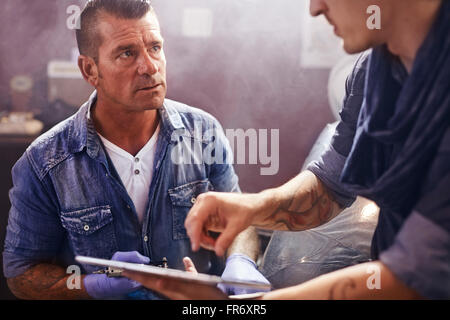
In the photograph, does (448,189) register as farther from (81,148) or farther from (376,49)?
(81,148)

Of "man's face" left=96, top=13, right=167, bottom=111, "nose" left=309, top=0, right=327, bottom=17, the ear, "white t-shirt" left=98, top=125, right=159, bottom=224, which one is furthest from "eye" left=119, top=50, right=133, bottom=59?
"nose" left=309, top=0, right=327, bottom=17

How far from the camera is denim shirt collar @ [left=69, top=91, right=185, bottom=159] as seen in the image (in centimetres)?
130

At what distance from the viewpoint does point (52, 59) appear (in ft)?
5.62

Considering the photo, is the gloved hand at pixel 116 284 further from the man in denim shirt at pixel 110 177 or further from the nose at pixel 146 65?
the nose at pixel 146 65

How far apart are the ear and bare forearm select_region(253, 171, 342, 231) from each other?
689 mm

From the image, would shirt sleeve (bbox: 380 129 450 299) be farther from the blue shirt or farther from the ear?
the ear

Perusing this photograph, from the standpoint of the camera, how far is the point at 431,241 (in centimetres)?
77

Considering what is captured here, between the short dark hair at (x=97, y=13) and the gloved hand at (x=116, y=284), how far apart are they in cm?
65

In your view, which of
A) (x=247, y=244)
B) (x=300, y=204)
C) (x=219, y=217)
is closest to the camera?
(x=219, y=217)

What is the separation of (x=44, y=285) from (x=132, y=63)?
0.75 meters

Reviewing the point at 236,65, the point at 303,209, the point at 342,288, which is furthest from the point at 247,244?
the point at 236,65

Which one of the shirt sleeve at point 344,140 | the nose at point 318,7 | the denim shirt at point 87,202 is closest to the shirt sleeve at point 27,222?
the denim shirt at point 87,202

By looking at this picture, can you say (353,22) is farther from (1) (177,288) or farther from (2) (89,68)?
(2) (89,68)
